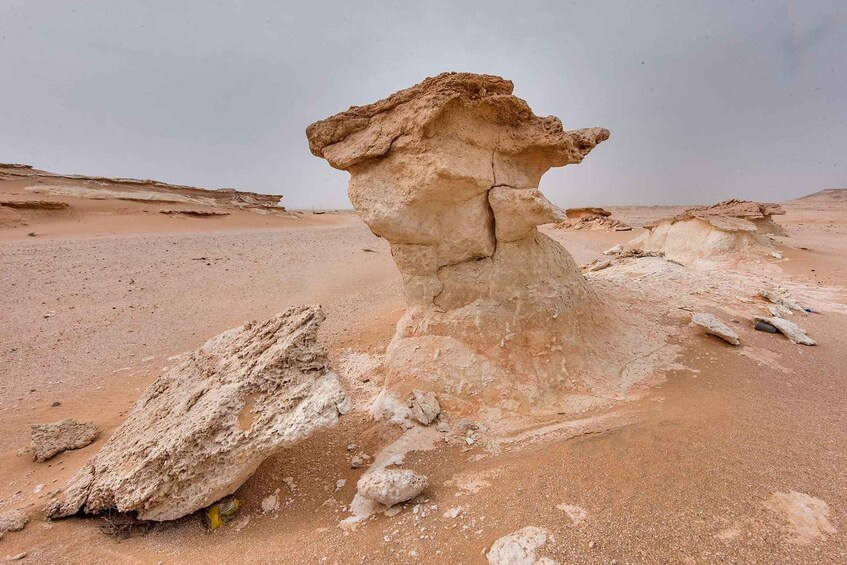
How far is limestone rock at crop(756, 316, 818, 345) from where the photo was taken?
457cm

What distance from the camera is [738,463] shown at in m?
2.38

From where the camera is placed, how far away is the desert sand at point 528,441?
2.02m

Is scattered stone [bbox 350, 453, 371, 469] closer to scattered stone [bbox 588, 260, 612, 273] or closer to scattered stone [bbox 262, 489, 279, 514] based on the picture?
scattered stone [bbox 262, 489, 279, 514]

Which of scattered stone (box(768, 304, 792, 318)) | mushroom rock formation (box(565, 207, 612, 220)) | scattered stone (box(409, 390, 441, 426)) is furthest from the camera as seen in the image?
mushroom rock formation (box(565, 207, 612, 220))

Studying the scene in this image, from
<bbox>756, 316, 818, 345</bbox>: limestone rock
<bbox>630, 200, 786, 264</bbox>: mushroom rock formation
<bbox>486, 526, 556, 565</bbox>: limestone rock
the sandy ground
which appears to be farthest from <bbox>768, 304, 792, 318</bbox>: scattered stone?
<bbox>486, 526, 556, 565</bbox>: limestone rock

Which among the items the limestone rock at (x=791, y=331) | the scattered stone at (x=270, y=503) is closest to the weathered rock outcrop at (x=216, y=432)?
the scattered stone at (x=270, y=503)

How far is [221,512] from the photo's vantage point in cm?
248

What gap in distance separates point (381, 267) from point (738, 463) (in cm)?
1013

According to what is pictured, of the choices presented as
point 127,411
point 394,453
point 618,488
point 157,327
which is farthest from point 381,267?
point 618,488

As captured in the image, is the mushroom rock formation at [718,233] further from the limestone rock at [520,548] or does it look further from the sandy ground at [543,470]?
the limestone rock at [520,548]

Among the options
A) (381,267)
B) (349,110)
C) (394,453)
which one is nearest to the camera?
(394,453)

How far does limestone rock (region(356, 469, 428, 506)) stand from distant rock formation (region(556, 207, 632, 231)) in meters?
19.8

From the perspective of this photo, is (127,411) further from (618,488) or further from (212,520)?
(618,488)

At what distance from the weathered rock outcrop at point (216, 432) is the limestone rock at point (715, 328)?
4352 mm
